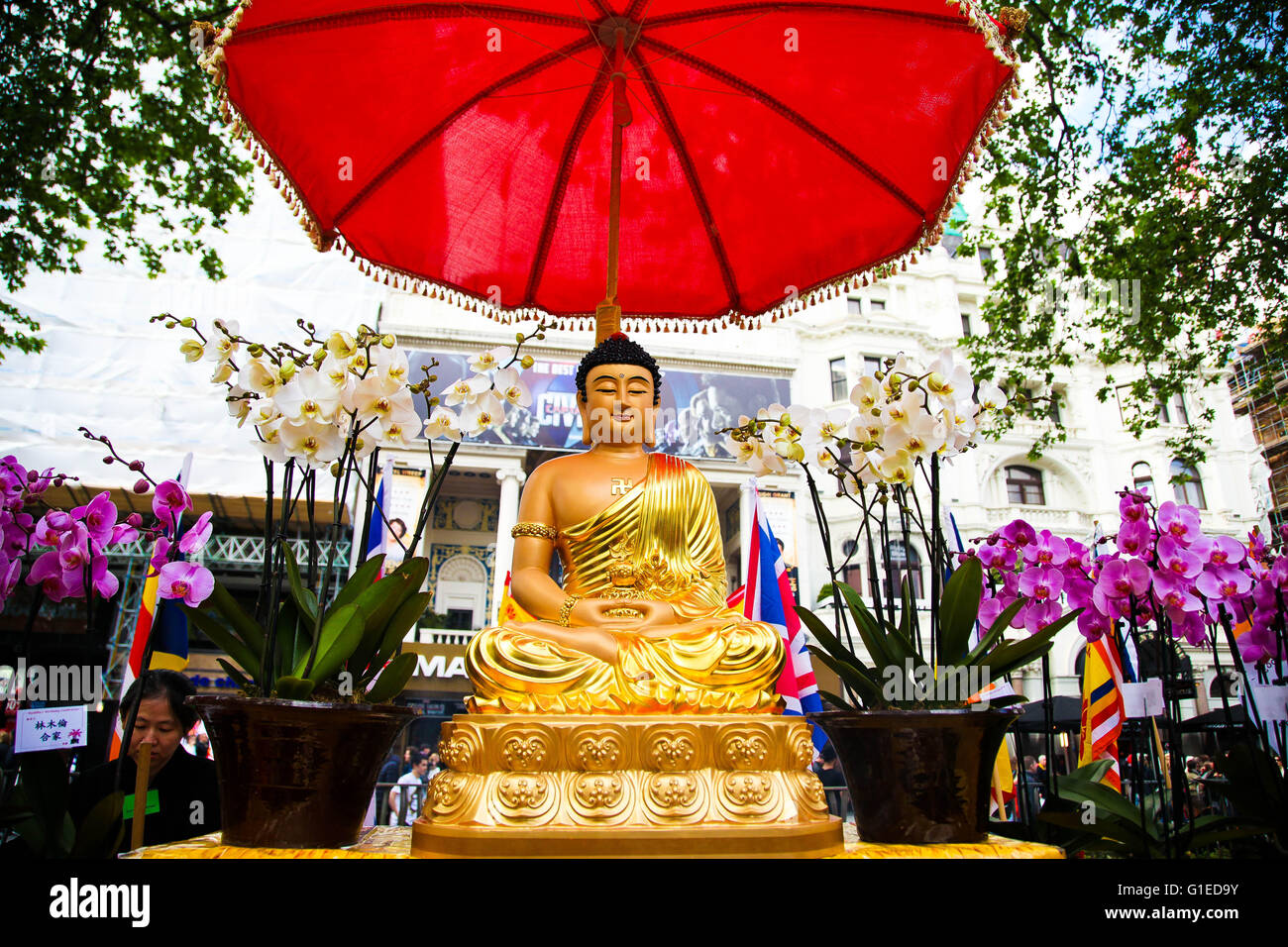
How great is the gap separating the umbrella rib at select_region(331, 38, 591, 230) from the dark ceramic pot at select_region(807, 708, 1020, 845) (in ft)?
9.01

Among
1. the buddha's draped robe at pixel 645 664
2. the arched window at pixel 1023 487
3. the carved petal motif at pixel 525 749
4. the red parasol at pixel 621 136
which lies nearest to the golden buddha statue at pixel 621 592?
the buddha's draped robe at pixel 645 664

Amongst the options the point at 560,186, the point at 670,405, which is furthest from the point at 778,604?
the point at 670,405

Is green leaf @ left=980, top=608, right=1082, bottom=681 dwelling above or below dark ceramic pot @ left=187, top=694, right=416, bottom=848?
above

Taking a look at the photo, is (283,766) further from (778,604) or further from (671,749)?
(778,604)

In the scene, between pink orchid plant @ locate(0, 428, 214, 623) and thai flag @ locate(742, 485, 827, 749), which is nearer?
pink orchid plant @ locate(0, 428, 214, 623)

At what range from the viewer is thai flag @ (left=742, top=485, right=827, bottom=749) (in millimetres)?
4652

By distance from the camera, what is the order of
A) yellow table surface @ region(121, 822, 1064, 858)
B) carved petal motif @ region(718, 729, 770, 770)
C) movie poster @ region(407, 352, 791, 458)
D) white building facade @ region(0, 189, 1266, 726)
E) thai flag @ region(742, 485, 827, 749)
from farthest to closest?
1. movie poster @ region(407, 352, 791, 458)
2. white building facade @ region(0, 189, 1266, 726)
3. thai flag @ region(742, 485, 827, 749)
4. carved petal motif @ region(718, 729, 770, 770)
5. yellow table surface @ region(121, 822, 1064, 858)

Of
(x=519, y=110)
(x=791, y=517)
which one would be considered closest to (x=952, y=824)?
(x=519, y=110)

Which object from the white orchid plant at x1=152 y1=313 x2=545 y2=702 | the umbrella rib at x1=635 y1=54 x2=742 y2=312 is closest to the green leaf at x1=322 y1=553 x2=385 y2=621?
the white orchid plant at x1=152 y1=313 x2=545 y2=702

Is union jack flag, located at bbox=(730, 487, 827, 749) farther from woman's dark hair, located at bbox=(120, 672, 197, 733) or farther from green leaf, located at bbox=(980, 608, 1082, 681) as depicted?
woman's dark hair, located at bbox=(120, 672, 197, 733)

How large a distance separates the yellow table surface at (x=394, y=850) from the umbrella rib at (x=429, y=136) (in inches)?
95.8

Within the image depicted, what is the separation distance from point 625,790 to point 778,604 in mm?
3780

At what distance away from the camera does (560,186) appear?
11.4 ft

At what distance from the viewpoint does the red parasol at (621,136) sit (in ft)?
9.14
